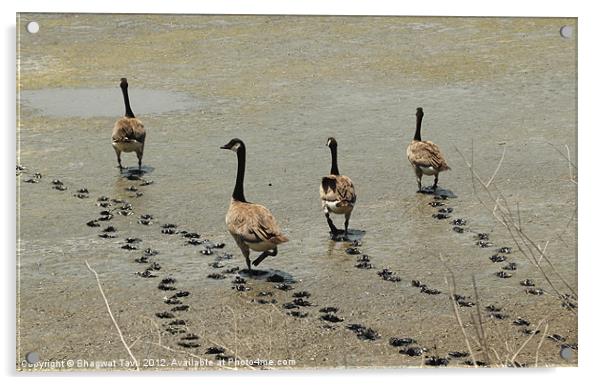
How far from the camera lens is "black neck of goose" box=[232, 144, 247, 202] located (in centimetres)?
1244

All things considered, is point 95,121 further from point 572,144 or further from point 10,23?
point 572,144

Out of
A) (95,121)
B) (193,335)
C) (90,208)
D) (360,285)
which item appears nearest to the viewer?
(193,335)

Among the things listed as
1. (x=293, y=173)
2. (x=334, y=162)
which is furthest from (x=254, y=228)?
(x=293, y=173)

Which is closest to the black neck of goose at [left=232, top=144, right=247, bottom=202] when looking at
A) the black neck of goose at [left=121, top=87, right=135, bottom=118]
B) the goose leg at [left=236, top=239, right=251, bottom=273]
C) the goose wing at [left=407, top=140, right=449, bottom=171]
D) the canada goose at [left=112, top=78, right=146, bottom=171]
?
the goose leg at [left=236, top=239, right=251, bottom=273]

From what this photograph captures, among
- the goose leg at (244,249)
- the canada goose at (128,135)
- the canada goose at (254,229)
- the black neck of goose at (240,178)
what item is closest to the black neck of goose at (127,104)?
the canada goose at (128,135)

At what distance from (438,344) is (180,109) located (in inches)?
171

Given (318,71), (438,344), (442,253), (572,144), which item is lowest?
(438,344)

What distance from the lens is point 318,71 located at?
523 inches

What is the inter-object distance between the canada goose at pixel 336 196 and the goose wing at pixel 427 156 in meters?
1.00

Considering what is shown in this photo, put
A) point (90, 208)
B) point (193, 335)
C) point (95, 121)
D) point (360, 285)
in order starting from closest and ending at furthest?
point (193, 335) < point (360, 285) < point (90, 208) < point (95, 121)

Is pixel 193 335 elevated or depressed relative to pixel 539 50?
depressed

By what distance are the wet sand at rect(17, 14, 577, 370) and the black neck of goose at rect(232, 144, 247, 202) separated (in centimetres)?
55
